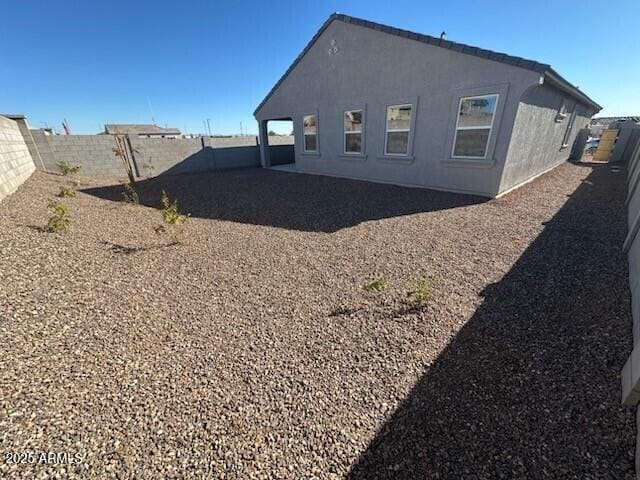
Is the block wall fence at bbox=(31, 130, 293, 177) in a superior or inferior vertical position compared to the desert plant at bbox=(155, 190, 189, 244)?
superior

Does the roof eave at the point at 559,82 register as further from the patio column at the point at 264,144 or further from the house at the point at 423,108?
the patio column at the point at 264,144

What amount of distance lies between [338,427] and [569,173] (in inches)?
608

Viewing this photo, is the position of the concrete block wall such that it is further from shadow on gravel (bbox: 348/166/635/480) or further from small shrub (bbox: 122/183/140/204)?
shadow on gravel (bbox: 348/166/635/480)

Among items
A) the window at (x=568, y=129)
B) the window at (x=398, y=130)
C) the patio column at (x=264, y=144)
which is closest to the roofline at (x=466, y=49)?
the window at (x=398, y=130)

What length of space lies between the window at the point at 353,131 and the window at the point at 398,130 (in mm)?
1243

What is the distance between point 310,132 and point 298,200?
18.2ft

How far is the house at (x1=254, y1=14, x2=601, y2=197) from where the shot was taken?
275 inches

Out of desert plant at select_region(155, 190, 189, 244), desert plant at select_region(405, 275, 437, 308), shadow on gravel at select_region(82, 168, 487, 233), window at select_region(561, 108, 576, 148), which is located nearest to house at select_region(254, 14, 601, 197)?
window at select_region(561, 108, 576, 148)

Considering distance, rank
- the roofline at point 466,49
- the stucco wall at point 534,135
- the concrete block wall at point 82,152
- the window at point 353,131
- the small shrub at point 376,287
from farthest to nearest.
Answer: the concrete block wall at point 82,152 < the window at point 353,131 < the stucco wall at point 534,135 < the roofline at point 466,49 < the small shrub at point 376,287

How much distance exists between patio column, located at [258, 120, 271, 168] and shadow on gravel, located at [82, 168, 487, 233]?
5.08 m

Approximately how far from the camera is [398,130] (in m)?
9.00

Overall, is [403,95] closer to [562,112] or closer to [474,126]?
[474,126]

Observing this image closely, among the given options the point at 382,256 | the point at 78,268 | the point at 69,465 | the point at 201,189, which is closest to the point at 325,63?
the point at 201,189

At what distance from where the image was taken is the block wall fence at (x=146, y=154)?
11.0 meters
